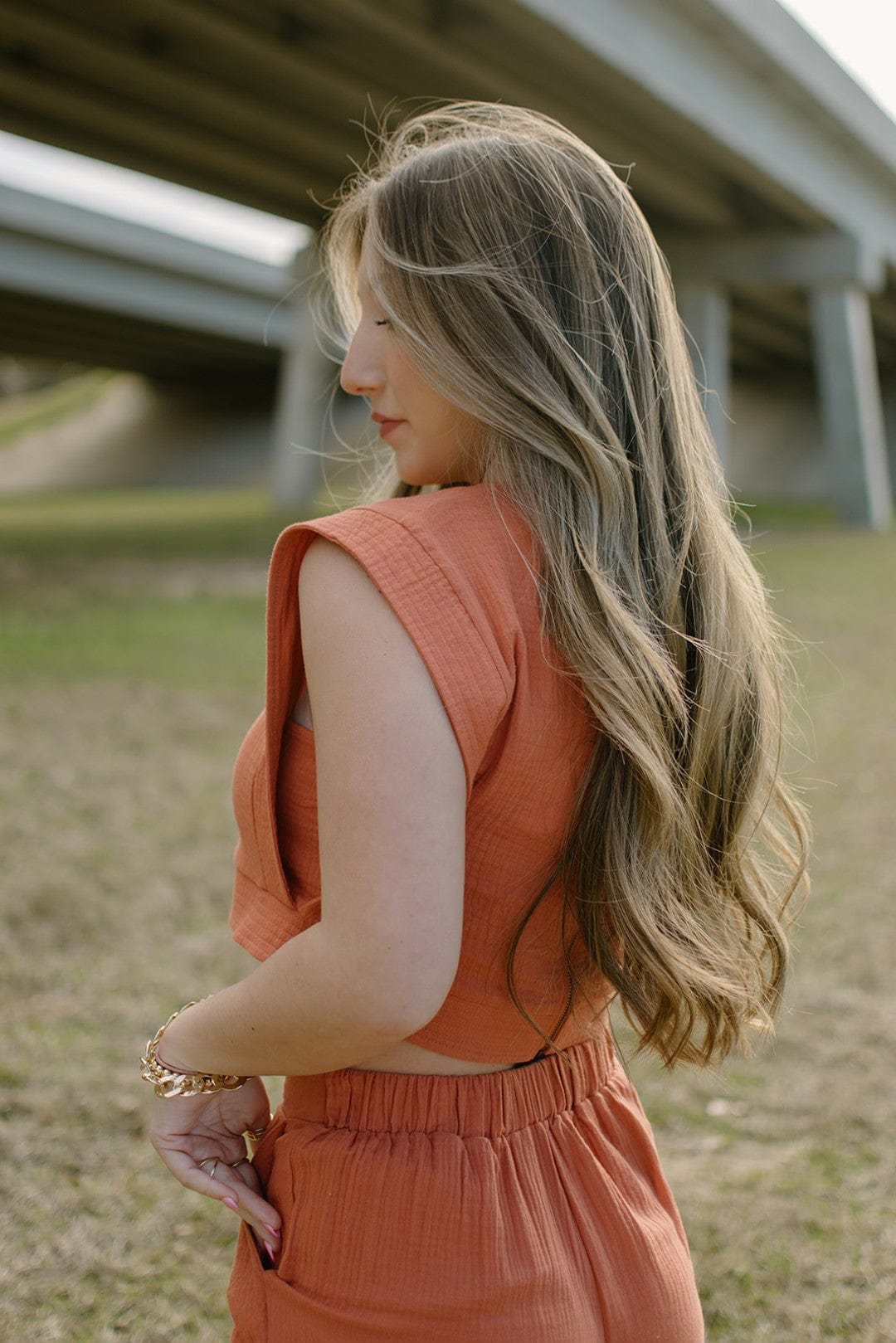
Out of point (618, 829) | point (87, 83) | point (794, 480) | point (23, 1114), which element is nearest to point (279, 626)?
point (618, 829)

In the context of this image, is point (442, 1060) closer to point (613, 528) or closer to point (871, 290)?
point (613, 528)

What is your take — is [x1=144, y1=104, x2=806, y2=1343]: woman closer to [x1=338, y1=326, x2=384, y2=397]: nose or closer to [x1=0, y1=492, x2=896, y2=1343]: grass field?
[x1=338, y1=326, x2=384, y2=397]: nose

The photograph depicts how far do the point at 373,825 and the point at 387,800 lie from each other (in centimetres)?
2

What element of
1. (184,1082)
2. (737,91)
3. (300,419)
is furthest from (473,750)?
(300,419)

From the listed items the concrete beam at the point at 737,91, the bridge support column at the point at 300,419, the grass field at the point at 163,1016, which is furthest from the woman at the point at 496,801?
the bridge support column at the point at 300,419

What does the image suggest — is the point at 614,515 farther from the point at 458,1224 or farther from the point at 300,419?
the point at 300,419

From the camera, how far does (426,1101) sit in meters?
1.24

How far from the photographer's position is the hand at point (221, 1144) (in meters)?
1.25

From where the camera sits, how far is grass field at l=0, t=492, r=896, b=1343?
240 centimetres

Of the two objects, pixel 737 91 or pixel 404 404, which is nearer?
pixel 404 404

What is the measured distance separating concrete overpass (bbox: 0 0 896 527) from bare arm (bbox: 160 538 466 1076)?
21.3ft

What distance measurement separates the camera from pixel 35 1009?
3445 mm

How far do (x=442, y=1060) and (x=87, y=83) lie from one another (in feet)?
47.5

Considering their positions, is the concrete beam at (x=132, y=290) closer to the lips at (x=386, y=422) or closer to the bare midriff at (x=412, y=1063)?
the lips at (x=386, y=422)
